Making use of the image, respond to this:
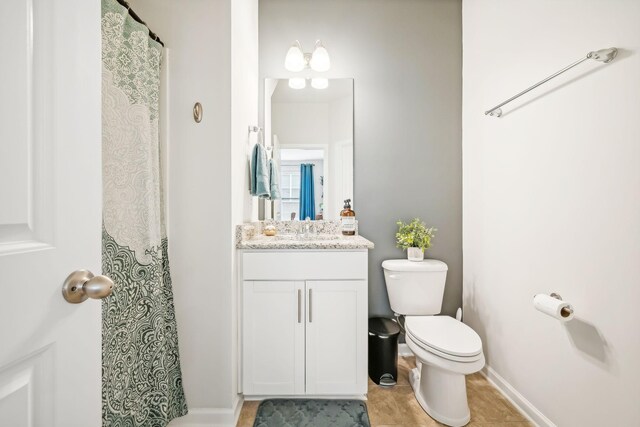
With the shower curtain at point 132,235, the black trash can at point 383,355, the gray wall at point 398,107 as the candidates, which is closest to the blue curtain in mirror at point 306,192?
the gray wall at point 398,107

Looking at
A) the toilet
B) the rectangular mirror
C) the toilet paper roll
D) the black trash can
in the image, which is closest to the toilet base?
the toilet

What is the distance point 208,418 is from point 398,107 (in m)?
2.26

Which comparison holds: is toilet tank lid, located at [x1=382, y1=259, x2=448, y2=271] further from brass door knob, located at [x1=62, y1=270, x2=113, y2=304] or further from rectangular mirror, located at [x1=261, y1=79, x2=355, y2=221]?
brass door knob, located at [x1=62, y1=270, x2=113, y2=304]

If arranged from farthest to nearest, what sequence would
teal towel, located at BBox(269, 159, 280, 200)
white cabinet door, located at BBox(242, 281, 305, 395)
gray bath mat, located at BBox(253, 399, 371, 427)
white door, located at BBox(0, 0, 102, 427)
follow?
teal towel, located at BBox(269, 159, 280, 200), white cabinet door, located at BBox(242, 281, 305, 395), gray bath mat, located at BBox(253, 399, 371, 427), white door, located at BBox(0, 0, 102, 427)

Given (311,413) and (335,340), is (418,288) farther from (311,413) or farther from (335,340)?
(311,413)

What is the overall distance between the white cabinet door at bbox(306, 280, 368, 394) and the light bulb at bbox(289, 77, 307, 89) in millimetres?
1413

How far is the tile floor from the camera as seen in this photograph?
5.03 ft

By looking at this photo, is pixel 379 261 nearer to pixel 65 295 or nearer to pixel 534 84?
pixel 534 84

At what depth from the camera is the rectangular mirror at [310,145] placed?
217 centimetres

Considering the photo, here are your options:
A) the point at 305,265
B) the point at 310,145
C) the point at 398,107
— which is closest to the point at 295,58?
the point at 310,145

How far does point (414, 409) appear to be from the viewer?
1635 mm

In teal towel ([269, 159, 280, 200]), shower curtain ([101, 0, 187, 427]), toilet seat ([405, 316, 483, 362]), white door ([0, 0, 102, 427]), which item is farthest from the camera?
teal towel ([269, 159, 280, 200])

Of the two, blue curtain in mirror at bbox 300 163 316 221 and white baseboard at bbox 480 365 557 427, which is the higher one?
blue curtain in mirror at bbox 300 163 316 221

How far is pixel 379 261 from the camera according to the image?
2.21 meters
